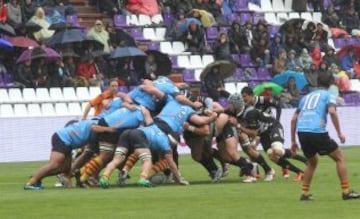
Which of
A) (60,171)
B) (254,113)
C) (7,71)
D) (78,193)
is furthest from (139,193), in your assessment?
(7,71)

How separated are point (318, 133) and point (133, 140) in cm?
407

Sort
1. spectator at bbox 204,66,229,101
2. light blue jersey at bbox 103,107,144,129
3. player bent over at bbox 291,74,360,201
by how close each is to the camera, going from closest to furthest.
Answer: player bent over at bbox 291,74,360,201 → light blue jersey at bbox 103,107,144,129 → spectator at bbox 204,66,229,101

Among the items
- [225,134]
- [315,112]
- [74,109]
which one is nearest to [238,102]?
[225,134]

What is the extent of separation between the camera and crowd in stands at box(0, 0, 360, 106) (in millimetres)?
35812

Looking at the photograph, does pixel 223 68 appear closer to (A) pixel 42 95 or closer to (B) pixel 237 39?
(B) pixel 237 39

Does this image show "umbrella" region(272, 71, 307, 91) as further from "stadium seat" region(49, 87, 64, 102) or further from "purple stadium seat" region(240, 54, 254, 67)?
"stadium seat" region(49, 87, 64, 102)

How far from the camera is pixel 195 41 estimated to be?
134 ft

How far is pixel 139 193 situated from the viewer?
19578 mm

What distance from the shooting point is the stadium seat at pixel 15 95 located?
3438 cm

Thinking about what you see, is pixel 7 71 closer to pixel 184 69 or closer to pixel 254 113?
pixel 184 69

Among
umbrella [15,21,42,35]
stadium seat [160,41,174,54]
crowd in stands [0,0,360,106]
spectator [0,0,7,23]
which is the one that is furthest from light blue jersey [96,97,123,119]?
stadium seat [160,41,174,54]

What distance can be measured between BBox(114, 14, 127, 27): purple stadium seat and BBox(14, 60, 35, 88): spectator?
225 inches

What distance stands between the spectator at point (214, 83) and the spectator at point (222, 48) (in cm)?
209

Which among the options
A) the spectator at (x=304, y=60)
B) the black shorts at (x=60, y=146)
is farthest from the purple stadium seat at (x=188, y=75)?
the black shorts at (x=60, y=146)
